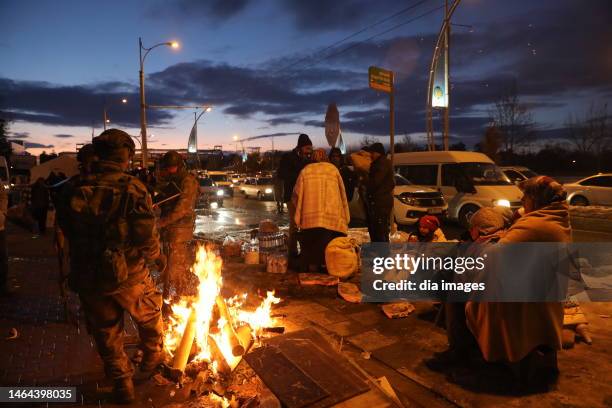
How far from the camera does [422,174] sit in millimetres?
14570

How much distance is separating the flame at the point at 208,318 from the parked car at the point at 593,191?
17.5 m

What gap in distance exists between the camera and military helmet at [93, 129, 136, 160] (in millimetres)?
3535

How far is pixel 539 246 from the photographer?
11.8 ft

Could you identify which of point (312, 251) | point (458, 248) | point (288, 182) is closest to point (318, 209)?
point (312, 251)

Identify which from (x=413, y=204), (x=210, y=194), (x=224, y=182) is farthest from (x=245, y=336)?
(x=224, y=182)

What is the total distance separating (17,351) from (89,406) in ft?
5.40

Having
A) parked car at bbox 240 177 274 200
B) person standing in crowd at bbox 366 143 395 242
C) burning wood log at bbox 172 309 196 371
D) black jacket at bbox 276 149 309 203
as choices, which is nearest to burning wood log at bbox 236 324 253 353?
burning wood log at bbox 172 309 196 371

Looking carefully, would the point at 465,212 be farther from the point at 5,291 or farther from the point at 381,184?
the point at 5,291

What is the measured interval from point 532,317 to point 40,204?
559 inches

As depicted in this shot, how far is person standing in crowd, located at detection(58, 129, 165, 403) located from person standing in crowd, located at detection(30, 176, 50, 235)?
11.6 meters

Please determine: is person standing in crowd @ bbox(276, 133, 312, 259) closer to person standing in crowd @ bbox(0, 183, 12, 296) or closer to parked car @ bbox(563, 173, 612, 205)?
person standing in crowd @ bbox(0, 183, 12, 296)

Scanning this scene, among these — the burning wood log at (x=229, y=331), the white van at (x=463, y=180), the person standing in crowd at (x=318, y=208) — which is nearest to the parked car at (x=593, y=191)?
the white van at (x=463, y=180)

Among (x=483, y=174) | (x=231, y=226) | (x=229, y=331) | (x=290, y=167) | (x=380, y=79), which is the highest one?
(x=380, y=79)

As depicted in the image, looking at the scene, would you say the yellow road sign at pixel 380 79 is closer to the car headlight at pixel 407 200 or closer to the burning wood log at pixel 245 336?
the car headlight at pixel 407 200
